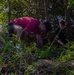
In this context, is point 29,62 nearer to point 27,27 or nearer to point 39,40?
point 27,27

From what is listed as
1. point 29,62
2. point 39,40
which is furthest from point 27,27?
point 29,62

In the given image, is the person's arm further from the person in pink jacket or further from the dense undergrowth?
the dense undergrowth

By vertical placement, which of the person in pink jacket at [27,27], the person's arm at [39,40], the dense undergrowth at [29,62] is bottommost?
the person's arm at [39,40]

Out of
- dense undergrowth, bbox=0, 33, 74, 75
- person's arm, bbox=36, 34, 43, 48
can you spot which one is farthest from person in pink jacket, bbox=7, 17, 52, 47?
dense undergrowth, bbox=0, 33, 74, 75

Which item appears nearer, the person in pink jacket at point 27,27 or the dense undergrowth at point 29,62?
the dense undergrowth at point 29,62

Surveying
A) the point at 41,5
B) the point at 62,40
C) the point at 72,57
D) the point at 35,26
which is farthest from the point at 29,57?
the point at 41,5

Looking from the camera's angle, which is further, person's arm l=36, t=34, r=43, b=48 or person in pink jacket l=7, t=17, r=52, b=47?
person's arm l=36, t=34, r=43, b=48

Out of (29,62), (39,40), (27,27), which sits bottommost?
(39,40)

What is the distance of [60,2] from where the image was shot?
7844mm

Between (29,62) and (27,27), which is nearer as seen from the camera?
(29,62)

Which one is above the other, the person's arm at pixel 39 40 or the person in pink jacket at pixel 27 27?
the person in pink jacket at pixel 27 27

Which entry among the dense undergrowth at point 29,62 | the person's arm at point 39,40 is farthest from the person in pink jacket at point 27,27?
the dense undergrowth at point 29,62

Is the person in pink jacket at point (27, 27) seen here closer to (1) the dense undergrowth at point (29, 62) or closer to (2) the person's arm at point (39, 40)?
(2) the person's arm at point (39, 40)

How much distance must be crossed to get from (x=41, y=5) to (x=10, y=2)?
831 mm
